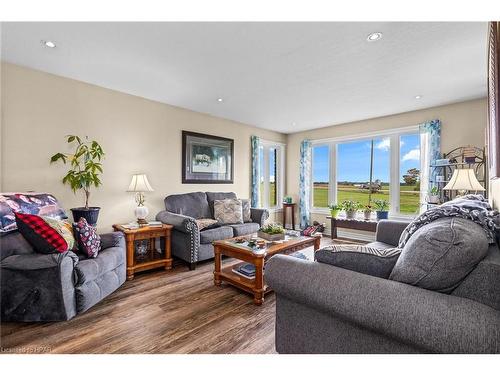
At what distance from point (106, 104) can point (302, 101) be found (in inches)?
107

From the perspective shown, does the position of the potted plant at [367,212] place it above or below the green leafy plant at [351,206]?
below

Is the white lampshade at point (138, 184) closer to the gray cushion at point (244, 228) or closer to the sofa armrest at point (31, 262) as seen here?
the gray cushion at point (244, 228)

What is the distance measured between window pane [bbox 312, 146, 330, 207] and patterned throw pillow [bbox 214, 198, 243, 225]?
223cm

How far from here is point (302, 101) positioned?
3.67 metres

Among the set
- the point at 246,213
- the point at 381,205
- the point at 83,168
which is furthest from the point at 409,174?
the point at 83,168

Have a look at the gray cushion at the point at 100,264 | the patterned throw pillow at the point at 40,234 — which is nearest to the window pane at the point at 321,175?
the gray cushion at the point at 100,264

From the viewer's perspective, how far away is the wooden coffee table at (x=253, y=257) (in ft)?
7.52

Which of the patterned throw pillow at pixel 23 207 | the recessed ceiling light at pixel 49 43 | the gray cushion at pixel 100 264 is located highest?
the recessed ceiling light at pixel 49 43

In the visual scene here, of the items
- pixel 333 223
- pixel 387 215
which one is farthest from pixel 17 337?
pixel 387 215

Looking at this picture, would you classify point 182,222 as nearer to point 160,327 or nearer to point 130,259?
point 130,259

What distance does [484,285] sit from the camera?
0.93 meters

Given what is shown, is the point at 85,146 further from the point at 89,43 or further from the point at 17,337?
the point at 17,337

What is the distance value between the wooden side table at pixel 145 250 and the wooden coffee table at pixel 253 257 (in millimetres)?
854

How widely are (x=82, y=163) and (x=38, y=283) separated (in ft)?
5.47
